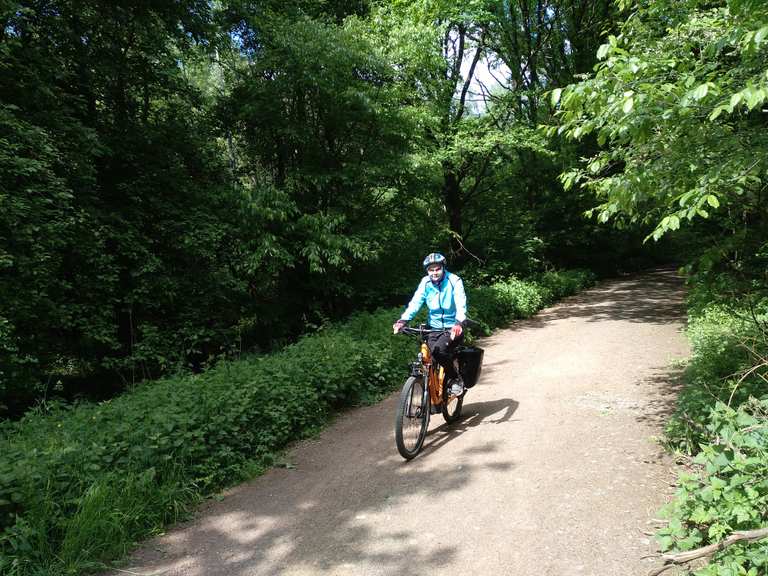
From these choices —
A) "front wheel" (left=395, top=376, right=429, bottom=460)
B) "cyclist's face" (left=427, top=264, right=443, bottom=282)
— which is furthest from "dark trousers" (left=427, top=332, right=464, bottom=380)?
"cyclist's face" (left=427, top=264, right=443, bottom=282)

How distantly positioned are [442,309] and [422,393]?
952mm

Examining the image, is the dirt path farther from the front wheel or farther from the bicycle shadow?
the front wheel

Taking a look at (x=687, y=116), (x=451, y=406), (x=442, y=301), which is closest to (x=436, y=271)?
(x=442, y=301)

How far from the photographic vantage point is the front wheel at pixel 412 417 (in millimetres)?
4762

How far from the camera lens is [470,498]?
395 centimetres

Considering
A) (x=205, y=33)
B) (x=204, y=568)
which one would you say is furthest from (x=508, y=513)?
(x=205, y=33)

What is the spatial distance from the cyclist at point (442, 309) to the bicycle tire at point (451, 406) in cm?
9

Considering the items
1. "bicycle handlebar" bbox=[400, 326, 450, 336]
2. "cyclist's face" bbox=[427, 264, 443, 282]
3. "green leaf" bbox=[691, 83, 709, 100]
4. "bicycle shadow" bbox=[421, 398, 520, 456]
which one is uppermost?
"green leaf" bbox=[691, 83, 709, 100]

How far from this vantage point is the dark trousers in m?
5.21

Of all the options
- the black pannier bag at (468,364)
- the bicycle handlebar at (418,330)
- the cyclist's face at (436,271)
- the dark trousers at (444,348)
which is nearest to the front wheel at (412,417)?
the dark trousers at (444,348)

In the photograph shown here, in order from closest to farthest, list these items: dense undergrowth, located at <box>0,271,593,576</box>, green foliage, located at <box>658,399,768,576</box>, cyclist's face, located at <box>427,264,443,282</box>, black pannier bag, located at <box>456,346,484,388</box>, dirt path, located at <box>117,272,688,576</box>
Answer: green foliage, located at <box>658,399,768,576</box> → dirt path, located at <box>117,272,688,576</box> → dense undergrowth, located at <box>0,271,593,576</box> → cyclist's face, located at <box>427,264,443,282</box> → black pannier bag, located at <box>456,346,484,388</box>

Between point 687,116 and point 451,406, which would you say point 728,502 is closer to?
point 687,116

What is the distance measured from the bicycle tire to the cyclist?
92mm

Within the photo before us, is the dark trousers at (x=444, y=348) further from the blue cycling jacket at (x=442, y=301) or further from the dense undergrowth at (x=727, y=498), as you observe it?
the dense undergrowth at (x=727, y=498)
